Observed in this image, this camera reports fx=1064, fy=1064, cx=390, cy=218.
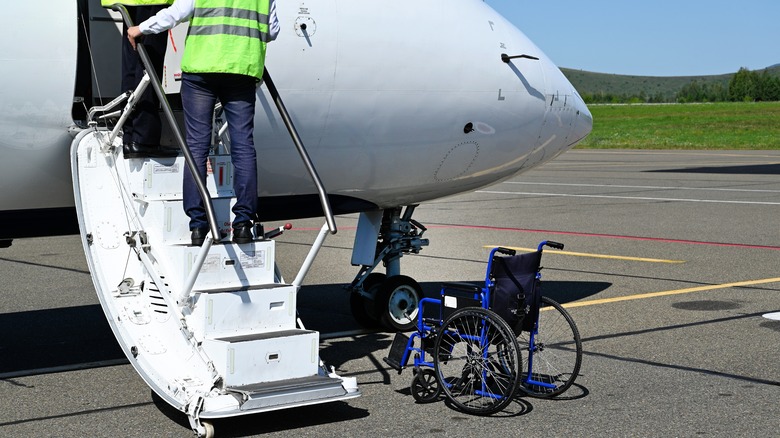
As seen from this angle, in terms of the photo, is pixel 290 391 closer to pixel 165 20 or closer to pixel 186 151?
pixel 186 151

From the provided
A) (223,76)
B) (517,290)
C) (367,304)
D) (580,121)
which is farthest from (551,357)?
(223,76)

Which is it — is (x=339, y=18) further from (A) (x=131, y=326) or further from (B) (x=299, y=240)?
(B) (x=299, y=240)

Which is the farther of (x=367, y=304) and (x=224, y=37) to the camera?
(x=367, y=304)

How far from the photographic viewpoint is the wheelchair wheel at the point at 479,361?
6.74 meters

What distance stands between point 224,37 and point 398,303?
12.6 ft

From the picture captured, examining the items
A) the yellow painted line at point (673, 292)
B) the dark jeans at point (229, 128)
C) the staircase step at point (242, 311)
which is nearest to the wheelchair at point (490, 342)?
the staircase step at point (242, 311)

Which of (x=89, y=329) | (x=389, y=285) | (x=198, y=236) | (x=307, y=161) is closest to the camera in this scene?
(x=198, y=236)

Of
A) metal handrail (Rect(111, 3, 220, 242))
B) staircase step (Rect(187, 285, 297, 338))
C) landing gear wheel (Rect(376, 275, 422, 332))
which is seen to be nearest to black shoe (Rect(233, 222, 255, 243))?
staircase step (Rect(187, 285, 297, 338))

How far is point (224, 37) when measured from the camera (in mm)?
6578

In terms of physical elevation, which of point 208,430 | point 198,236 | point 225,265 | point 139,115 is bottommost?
point 208,430

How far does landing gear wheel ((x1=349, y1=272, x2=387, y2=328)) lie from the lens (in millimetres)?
9695

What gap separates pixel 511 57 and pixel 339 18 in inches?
72.9

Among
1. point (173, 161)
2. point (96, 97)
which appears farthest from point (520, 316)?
point (96, 97)

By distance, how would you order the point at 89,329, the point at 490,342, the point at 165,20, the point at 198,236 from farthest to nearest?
1. the point at 89,329
2. the point at 490,342
3. the point at 198,236
4. the point at 165,20
